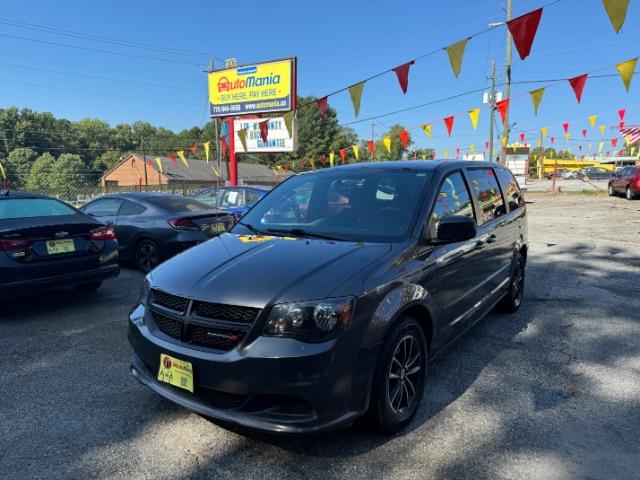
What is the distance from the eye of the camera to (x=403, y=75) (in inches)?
385

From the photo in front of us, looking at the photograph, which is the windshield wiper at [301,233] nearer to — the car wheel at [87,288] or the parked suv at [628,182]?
the car wheel at [87,288]

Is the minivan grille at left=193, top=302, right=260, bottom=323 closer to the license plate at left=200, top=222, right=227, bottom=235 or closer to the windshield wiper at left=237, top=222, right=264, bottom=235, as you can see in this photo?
the windshield wiper at left=237, top=222, right=264, bottom=235

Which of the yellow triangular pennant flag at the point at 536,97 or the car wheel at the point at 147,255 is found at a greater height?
the yellow triangular pennant flag at the point at 536,97

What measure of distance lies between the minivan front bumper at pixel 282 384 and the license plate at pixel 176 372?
0.05 metres

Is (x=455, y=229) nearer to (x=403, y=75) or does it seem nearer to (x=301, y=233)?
(x=301, y=233)

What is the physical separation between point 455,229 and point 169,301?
6.26 feet

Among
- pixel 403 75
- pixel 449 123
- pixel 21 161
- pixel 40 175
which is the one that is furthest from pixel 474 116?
pixel 21 161

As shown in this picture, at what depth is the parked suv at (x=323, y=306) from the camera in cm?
238

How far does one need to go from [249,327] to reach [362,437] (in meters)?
1.04

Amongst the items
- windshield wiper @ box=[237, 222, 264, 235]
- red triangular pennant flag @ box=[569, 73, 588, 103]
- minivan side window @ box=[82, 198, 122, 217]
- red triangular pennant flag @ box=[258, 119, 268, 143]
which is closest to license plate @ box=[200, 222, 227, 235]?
minivan side window @ box=[82, 198, 122, 217]

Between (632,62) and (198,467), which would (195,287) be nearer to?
(198,467)

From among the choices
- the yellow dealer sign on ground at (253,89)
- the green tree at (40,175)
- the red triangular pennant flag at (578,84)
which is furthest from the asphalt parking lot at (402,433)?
the green tree at (40,175)

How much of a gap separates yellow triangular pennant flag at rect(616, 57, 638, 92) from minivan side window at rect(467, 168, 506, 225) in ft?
17.9

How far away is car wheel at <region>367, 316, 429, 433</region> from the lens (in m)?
2.63
